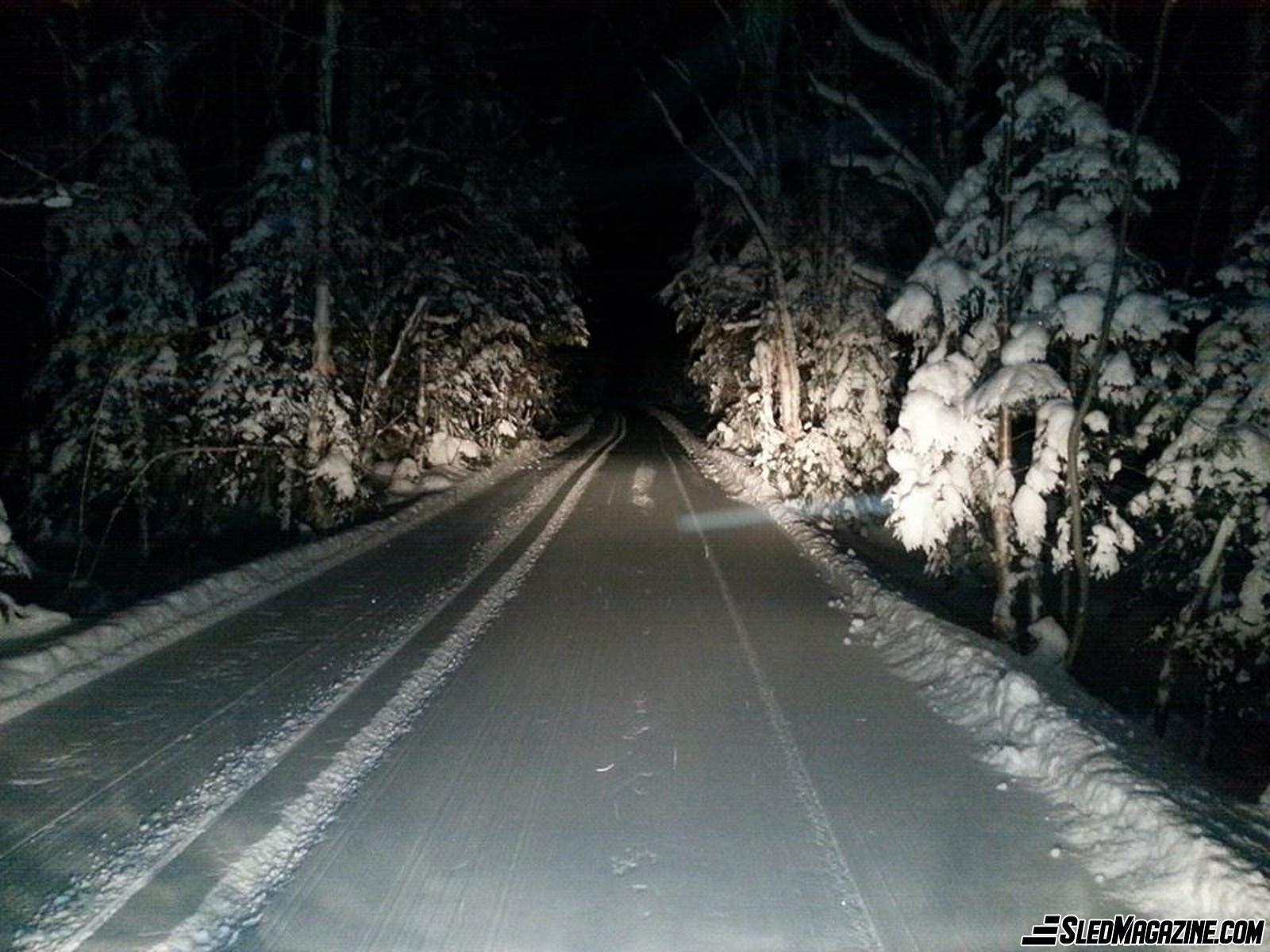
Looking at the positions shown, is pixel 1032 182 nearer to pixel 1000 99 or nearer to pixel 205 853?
pixel 1000 99

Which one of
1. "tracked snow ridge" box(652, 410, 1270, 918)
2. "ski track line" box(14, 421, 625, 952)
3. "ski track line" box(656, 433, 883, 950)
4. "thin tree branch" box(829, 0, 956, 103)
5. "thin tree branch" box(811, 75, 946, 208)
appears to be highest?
"thin tree branch" box(829, 0, 956, 103)

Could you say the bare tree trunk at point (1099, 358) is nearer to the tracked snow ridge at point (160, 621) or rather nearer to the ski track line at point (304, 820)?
the ski track line at point (304, 820)

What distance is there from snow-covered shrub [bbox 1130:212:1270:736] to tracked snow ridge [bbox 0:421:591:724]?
997 cm

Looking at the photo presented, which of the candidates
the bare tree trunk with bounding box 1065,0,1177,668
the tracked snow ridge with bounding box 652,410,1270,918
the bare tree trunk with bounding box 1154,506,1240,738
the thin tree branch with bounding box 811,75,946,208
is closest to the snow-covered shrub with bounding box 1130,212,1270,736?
the bare tree trunk with bounding box 1154,506,1240,738

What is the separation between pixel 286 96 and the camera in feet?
78.2

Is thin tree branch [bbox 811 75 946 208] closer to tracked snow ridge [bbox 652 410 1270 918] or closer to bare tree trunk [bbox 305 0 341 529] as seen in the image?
tracked snow ridge [bbox 652 410 1270 918]

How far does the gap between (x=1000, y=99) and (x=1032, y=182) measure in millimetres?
996

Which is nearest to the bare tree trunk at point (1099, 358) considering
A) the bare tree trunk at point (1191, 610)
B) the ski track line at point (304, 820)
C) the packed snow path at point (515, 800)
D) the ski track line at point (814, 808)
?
the bare tree trunk at point (1191, 610)

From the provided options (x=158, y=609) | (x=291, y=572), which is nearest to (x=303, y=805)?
(x=158, y=609)

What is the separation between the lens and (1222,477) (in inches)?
428

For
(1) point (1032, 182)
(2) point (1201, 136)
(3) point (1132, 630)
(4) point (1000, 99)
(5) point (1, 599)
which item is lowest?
(3) point (1132, 630)

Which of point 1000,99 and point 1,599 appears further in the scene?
point 1000,99

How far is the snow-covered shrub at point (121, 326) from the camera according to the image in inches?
690

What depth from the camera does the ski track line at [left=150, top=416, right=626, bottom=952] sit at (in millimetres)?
4738
